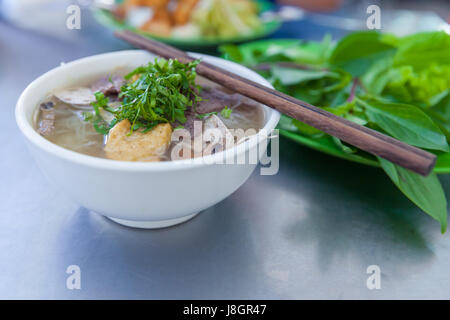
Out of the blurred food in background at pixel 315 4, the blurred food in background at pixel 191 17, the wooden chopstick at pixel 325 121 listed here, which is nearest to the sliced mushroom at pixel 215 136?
the wooden chopstick at pixel 325 121

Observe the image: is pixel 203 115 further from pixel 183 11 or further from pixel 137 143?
pixel 183 11

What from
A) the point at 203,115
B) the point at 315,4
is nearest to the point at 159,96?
the point at 203,115

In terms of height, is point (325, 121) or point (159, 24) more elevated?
point (159, 24)

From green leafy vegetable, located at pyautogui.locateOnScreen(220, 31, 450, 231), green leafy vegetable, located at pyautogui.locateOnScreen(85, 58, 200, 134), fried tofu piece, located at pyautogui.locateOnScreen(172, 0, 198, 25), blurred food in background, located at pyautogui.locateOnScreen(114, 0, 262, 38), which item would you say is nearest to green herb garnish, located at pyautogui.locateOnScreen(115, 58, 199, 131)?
green leafy vegetable, located at pyautogui.locateOnScreen(85, 58, 200, 134)

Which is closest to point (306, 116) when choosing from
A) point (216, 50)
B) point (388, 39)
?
point (388, 39)

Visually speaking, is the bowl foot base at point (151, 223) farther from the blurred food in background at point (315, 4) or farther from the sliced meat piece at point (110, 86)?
the blurred food in background at point (315, 4)

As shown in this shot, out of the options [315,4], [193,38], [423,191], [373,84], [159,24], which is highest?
[315,4]
